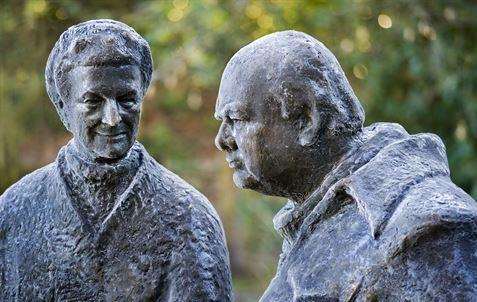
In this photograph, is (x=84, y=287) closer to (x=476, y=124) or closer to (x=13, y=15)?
(x=476, y=124)

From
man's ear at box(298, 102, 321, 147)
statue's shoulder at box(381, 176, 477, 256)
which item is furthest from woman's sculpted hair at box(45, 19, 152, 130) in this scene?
statue's shoulder at box(381, 176, 477, 256)

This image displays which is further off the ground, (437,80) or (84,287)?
(84,287)

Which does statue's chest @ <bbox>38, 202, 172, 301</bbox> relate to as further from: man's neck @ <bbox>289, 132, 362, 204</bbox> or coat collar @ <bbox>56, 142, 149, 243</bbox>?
man's neck @ <bbox>289, 132, 362, 204</bbox>

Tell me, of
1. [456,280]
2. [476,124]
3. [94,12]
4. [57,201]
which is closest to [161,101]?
[94,12]

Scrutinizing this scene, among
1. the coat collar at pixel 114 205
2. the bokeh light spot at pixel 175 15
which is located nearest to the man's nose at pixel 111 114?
the coat collar at pixel 114 205

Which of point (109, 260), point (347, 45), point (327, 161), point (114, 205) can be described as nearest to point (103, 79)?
point (114, 205)

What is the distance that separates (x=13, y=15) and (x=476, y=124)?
2.65 meters

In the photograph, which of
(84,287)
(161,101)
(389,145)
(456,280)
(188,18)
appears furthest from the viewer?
(161,101)

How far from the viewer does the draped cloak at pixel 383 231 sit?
95.7 inches

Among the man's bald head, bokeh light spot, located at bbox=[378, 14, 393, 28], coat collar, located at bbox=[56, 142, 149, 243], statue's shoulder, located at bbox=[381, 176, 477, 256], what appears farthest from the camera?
bokeh light spot, located at bbox=[378, 14, 393, 28]

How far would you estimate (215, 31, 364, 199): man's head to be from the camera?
8.59 ft

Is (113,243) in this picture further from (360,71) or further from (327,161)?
(360,71)

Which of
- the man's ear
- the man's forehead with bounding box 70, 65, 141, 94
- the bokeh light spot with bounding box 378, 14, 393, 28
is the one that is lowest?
the bokeh light spot with bounding box 378, 14, 393, 28

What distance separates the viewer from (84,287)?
9.24ft
